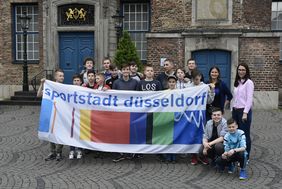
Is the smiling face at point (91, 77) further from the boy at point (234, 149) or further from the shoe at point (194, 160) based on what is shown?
the boy at point (234, 149)

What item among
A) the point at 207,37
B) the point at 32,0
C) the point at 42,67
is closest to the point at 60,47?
the point at 42,67

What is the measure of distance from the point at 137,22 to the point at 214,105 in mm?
11571

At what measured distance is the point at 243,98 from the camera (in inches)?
283

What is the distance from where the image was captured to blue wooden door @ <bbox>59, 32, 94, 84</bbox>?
60.3 feet

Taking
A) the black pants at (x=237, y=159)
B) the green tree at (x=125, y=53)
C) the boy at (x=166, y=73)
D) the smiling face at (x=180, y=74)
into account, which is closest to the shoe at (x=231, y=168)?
the black pants at (x=237, y=159)

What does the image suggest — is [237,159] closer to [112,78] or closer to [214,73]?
[214,73]

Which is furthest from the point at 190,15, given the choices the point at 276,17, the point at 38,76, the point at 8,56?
the point at 8,56

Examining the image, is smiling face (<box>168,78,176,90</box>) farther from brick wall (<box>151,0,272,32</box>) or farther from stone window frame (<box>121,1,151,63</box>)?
stone window frame (<box>121,1,151,63</box>)

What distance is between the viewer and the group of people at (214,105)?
659 cm

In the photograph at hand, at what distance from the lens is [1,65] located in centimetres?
1914

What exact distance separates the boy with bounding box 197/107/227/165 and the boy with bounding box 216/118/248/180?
174mm

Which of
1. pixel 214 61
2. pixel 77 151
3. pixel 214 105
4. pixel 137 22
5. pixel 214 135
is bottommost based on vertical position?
pixel 77 151

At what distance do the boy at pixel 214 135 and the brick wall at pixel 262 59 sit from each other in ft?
30.3

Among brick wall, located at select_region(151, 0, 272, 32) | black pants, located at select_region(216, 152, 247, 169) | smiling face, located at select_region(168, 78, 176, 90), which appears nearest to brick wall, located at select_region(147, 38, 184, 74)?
brick wall, located at select_region(151, 0, 272, 32)
